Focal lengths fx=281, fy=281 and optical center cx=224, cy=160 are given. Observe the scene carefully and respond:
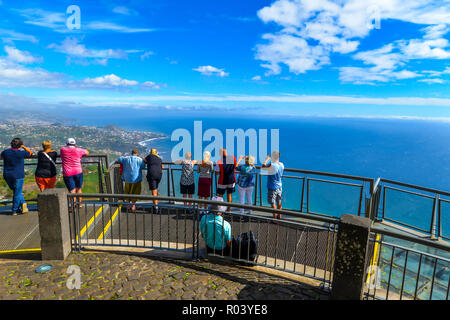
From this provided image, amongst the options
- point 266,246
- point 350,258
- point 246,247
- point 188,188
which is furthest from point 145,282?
point 188,188

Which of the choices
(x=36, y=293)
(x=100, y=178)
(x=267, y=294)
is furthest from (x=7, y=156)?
(x=267, y=294)

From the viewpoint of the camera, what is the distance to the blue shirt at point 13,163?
7.20m

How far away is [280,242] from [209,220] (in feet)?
7.11

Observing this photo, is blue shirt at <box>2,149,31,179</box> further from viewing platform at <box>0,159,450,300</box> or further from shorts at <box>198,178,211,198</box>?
shorts at <box>198,178,211,198</box>

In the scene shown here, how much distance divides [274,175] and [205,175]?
1.91m

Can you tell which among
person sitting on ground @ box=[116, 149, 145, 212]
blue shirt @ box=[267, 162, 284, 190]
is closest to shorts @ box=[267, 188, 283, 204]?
blue shirt @ box=[267, 162, 284, 190]

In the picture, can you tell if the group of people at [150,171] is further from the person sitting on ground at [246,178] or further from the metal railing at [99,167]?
the metal railing at [99,167]

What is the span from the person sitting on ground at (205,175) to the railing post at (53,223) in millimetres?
3436

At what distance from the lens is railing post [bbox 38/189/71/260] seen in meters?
5.30

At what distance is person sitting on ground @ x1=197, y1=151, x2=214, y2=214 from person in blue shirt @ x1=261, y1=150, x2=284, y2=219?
4.91ft

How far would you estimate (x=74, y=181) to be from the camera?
7.88 m

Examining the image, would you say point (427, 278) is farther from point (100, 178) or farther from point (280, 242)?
point (100, 178)

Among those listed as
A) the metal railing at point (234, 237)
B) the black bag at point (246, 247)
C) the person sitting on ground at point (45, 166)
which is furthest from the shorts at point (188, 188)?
the person sitting on ground at point (45, 166)

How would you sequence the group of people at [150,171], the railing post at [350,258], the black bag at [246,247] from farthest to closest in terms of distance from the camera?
1. the group of people at [150,171]
2. the black bag at [246,247]
3. the railing post at [350,258]
